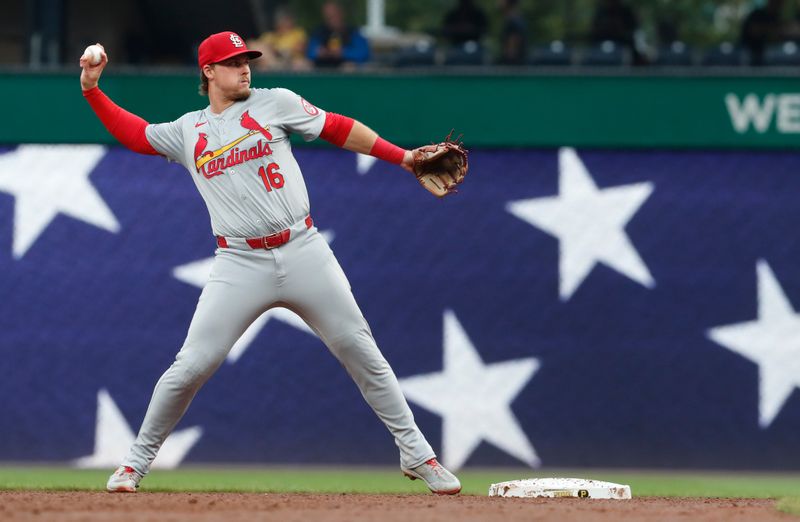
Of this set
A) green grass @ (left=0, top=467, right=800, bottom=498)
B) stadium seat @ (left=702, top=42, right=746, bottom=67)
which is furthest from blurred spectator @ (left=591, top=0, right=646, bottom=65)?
green grass @ (left=0, top=467, right=800, bottom=498)

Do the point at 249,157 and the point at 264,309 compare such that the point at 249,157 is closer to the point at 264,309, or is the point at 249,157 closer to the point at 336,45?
the point at 264,309

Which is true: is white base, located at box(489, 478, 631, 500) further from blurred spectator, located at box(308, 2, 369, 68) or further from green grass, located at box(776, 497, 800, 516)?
blurred spectator, located at box(308, 2, 369, 68)

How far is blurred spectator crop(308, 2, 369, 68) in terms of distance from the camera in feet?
35.0

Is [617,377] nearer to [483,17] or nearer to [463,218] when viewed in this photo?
[463,218]

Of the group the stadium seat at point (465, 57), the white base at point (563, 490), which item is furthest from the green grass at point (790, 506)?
the stadium seat at point (465, 57)

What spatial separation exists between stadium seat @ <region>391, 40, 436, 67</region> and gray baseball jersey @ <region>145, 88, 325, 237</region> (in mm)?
5080

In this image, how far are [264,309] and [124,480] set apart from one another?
987 millimetres

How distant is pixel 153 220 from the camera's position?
912 cm

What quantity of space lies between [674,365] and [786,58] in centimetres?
326

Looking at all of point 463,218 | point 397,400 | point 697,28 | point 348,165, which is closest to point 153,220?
point 348,165

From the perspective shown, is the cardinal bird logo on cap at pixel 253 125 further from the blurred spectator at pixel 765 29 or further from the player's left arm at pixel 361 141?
the blurred spectator at pixel 765 29

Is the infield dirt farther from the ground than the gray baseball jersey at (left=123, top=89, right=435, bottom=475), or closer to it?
closer to it

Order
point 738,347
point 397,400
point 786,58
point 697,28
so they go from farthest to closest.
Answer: point 697,28 < point 786,58 < point 738,347 < point 397,400

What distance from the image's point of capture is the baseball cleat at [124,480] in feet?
20.1
